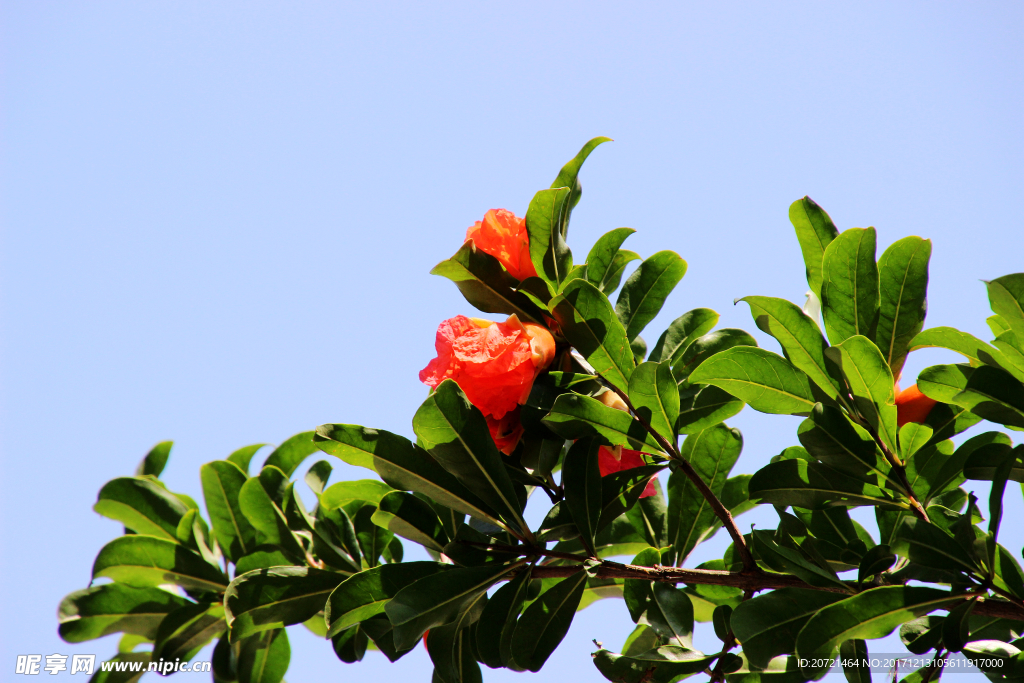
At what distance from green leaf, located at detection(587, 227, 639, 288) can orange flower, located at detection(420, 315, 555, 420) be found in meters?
0.18

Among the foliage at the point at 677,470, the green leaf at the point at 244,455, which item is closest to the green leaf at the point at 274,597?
the foliage at the point at 677,470

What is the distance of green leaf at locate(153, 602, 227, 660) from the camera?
1.51 meters

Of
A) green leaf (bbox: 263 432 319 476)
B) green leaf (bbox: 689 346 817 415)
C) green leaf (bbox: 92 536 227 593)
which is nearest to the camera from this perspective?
green leaf (bbox: 689 346 817 415)

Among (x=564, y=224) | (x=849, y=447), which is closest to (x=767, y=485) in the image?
(x=849, y=447)

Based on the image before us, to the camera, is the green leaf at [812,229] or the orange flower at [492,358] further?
the green leaf at [812,229]

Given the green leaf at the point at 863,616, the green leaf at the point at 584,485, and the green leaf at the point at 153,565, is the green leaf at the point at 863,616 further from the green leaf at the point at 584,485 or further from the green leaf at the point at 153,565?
the green leaf at the point at 153,565

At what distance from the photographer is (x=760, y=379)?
1.05 m

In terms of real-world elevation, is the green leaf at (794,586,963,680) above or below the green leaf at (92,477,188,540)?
below

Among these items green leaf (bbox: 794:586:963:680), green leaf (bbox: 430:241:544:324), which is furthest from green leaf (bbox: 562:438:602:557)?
green leaf (bbox: 794:586:963:680)

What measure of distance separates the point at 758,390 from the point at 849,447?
0.15 meters

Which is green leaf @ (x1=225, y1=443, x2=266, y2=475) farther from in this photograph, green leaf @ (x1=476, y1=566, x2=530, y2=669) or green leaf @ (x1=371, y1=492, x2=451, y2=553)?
green leaf @ (x1=476, y1=566, x2=530, y2=669)

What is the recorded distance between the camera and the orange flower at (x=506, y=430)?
44.4 inches

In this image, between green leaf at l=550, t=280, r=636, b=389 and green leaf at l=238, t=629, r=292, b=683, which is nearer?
green leaf at l=550, t=280, r=636, b=389

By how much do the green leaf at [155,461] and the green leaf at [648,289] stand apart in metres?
A: 1.23
